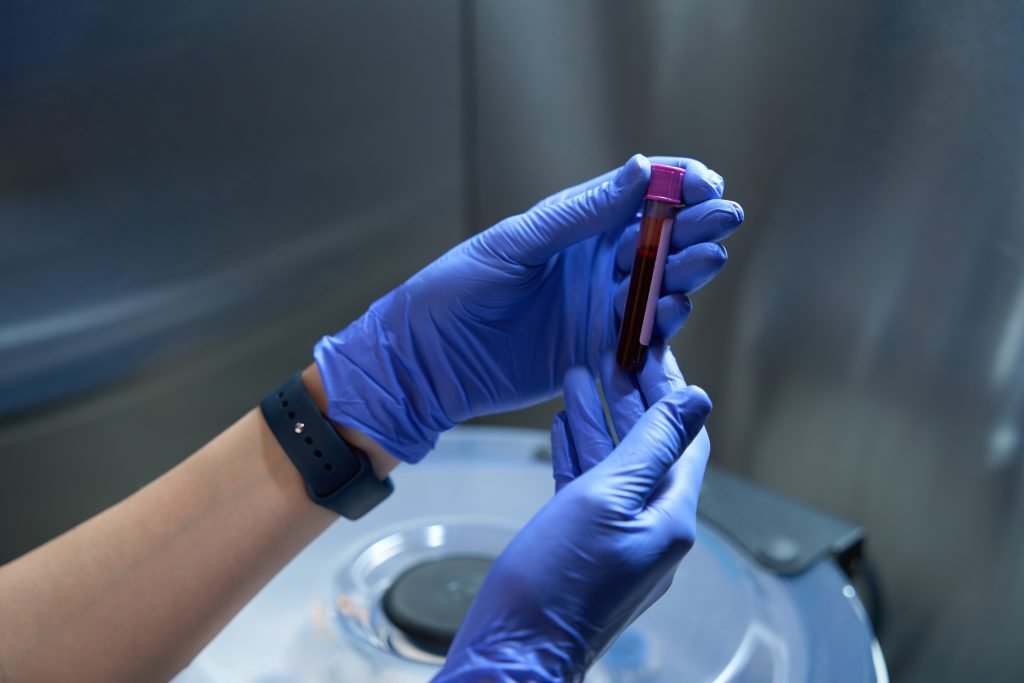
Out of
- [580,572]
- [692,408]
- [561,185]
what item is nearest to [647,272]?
→ [692,408]

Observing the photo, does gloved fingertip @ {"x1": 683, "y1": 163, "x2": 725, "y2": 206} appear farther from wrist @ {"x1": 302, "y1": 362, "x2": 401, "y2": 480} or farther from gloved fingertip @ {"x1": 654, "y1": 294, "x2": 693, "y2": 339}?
wrist @ {"x1": 302, "y1": 362, "x2": 401, "y2": 480}

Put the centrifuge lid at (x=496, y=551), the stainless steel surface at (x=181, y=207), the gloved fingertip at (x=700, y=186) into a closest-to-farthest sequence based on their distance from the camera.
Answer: the gloved fingertip at (x=700, y=186) → the centrifuge lid at (x=496, y=551) → the stainless steel surface at (x=181, y=207)

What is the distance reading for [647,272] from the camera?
0.69 m

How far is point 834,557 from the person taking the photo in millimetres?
949

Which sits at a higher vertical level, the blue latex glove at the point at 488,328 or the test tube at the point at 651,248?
the test tube at the point at 651,248

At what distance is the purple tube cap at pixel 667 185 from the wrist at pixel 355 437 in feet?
1.21

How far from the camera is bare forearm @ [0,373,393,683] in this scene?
0.74 meters

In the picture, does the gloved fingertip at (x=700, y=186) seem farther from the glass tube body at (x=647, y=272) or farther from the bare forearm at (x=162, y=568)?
the bare forearm at (x=162, y=568)

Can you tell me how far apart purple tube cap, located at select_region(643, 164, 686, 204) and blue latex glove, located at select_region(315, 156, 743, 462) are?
0.04 meters

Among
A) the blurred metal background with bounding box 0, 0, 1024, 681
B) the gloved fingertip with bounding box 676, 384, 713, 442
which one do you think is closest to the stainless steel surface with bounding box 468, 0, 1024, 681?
the blurred metal background with bounding box 0, 0, 1024, 681

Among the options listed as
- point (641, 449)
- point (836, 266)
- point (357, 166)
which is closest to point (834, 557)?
point (836, 266)

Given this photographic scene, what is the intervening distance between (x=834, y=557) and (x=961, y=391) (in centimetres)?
26

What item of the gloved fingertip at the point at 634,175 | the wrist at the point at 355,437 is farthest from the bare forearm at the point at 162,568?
the gloved fingertip at the point at 634,175

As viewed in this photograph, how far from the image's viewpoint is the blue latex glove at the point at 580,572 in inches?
22.3
